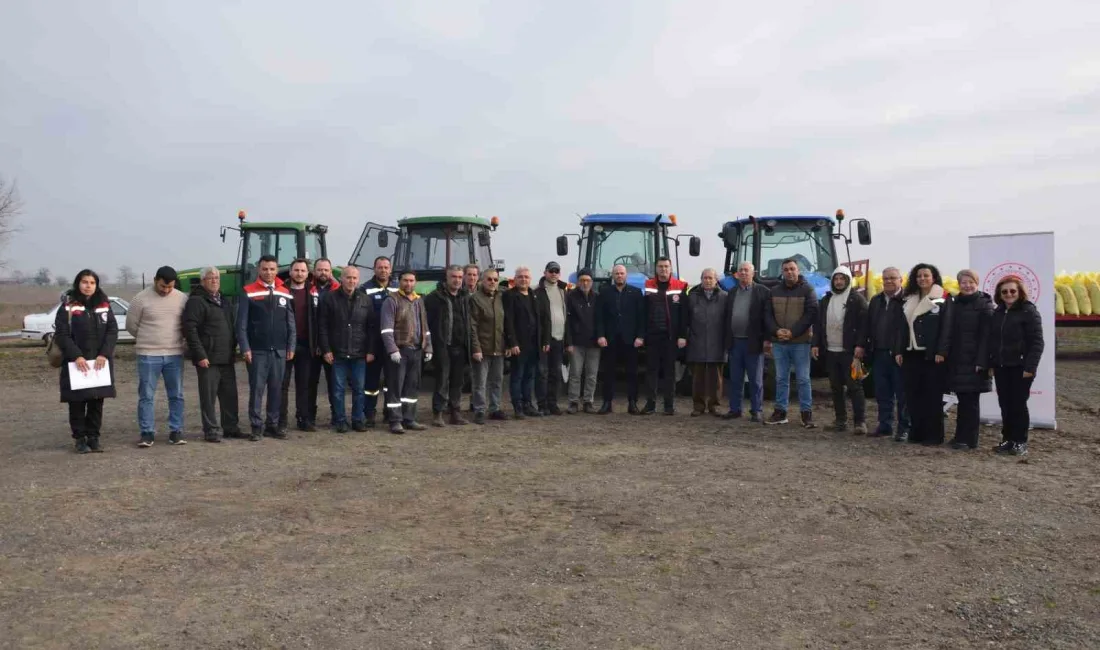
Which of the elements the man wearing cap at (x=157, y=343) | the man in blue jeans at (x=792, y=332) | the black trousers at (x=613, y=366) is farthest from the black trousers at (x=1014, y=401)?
the man wearing cap at (x=157, y=343)

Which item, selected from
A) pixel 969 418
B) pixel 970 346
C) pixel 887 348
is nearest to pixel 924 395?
pixel 969 418

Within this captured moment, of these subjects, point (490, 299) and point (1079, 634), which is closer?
point (1079, 634)

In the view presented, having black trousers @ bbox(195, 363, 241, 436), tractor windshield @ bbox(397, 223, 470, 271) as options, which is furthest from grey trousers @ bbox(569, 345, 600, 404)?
black trousers @ bbox(195, 363, 241, 436)

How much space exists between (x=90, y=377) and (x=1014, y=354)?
8.37 metres

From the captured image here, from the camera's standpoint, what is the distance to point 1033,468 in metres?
7.42

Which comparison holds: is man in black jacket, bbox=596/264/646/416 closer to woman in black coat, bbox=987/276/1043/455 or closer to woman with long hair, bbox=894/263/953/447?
woman with long hair, bbox=894/263/953/447

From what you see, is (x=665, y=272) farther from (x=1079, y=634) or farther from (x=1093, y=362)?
(x=1093, y=362)

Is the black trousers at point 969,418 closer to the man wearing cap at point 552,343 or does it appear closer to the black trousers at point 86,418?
the man wearing cap at point 552,343

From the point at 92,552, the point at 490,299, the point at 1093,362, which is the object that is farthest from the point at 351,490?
the point at 1093,362

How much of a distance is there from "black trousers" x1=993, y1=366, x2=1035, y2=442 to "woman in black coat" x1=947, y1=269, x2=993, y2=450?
0.15 metres

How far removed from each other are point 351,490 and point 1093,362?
707 inches

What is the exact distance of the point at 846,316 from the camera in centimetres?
910

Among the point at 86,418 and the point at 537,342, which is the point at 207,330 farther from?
the point at 537,342

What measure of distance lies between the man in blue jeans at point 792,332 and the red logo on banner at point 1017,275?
6.17 ft
